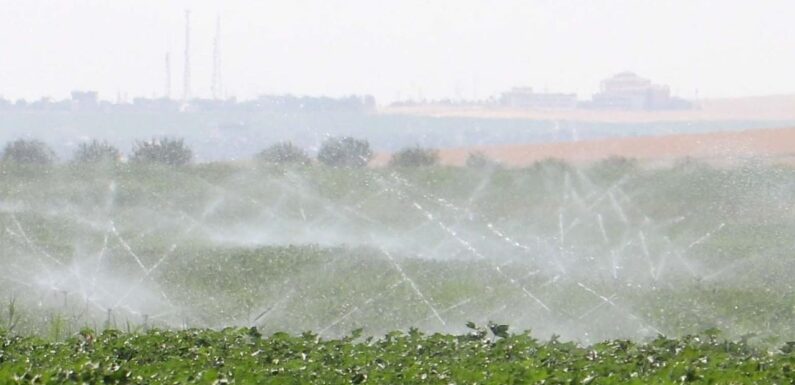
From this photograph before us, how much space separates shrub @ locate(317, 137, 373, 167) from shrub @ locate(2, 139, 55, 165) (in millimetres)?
7140

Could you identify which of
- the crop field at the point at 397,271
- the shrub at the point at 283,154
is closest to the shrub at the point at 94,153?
the shrub at the point at 283,154

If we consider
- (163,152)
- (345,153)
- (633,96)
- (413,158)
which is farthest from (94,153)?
(633,96)

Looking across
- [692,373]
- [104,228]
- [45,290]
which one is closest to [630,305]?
[45,290]

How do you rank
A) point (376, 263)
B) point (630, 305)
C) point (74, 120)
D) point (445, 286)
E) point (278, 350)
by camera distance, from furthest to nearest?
1. point (74, 120)
2. point (376, 263)
3. point (445, 286)
4. point (630, 305)
5. point (278, 350)

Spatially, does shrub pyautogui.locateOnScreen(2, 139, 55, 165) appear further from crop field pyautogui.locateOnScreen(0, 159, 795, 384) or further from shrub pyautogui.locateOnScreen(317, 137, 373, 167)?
shrub pyautogui.locateOnScreen(317, 137, 373, 167)

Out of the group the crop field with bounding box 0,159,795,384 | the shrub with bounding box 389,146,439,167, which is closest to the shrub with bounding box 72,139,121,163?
the crop field with bounding box 0,159,795,384

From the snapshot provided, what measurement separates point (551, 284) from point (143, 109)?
189 ft

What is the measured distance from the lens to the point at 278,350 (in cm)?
994

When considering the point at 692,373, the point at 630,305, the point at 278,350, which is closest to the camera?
the point at 692,373

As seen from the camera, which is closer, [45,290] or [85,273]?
[45,290]

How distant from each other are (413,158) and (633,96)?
2712cm

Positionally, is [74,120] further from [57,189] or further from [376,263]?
[376,263]

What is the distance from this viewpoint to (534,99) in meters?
72.9

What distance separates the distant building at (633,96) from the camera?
66.9 metres
